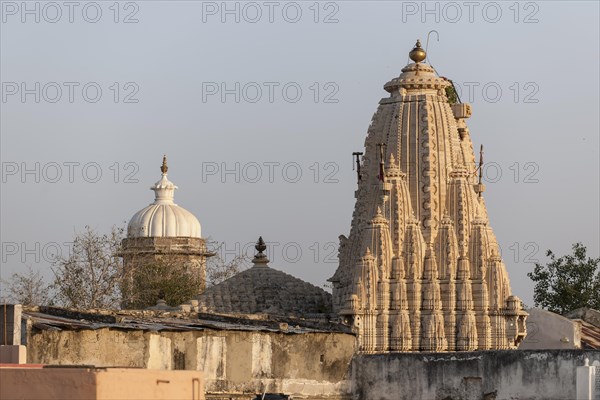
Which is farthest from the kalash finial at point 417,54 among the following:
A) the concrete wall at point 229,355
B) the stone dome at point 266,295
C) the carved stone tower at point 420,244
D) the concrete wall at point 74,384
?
the concrete wall at point 74,384

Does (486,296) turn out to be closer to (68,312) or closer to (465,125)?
(465,125)

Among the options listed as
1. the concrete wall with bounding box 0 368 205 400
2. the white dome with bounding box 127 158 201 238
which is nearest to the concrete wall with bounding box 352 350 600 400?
the concrete wall with bounding box 0 368 205 400

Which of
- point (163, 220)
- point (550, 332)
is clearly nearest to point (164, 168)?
point (163, 220)

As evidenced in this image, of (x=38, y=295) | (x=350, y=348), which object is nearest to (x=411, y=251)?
(x=38, y=295)

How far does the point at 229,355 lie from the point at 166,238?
131 feet

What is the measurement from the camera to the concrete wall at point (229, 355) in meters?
31.4

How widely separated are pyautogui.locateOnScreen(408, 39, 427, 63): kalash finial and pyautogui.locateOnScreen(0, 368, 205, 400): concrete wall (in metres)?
32.3

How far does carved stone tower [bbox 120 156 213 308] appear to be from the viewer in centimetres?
6881

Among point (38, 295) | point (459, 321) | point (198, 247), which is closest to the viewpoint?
point (459, 321)

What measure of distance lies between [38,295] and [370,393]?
21449 millimetres

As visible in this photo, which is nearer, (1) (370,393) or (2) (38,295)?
(1) (370,393)

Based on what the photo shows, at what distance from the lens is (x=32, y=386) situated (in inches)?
892

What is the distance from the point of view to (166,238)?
74.2 m

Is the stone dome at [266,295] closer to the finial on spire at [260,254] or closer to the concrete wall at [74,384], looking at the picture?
the finial on spire at [260,254]
